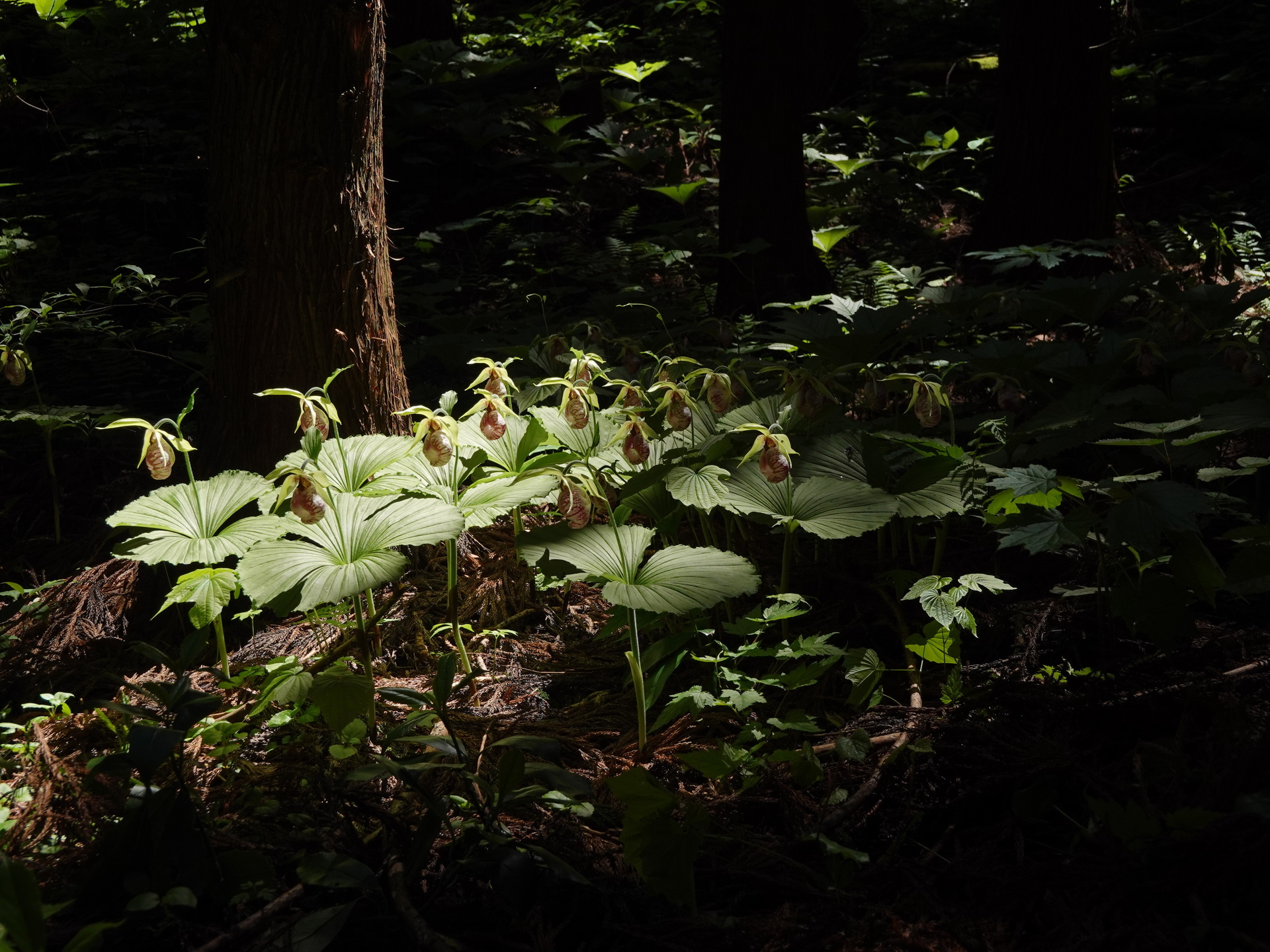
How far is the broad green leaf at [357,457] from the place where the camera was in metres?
2.34

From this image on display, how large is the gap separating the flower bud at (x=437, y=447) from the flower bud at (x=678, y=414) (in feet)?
2.04

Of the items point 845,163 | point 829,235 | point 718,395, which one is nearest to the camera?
point 718,395

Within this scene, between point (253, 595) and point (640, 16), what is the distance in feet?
35.4

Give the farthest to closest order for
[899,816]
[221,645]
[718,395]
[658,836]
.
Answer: [718,395] < [221,645] < [899,816] < [658,836]

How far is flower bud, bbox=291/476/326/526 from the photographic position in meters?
1.90

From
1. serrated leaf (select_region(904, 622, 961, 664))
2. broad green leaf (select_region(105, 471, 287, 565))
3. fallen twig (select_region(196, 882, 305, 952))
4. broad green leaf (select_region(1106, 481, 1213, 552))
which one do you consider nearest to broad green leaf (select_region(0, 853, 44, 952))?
fallen twig (select_region(196, 882, 305, 952))

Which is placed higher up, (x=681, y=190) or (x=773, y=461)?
(x=681, y=190)

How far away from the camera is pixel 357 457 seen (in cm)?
242

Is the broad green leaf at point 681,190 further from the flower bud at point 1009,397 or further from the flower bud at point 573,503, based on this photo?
the flower bud at point 573,503

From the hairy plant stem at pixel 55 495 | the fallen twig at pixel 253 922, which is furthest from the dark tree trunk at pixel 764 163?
the fallen twig at pixel 253 922

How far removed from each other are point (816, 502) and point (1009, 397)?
2.46 feet

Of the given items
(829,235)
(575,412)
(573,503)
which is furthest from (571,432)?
(829,235)

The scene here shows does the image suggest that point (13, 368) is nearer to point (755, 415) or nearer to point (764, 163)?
point (755, 415)

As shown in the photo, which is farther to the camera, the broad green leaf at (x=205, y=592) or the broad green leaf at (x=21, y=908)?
the broad green leaf at (x=205, y=592)
